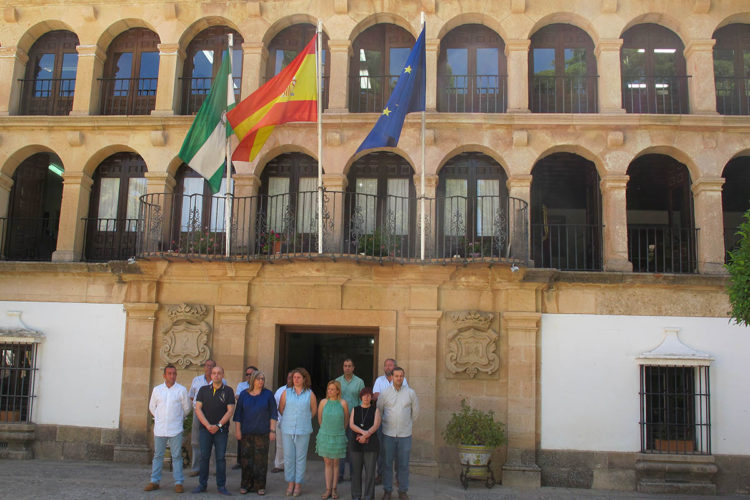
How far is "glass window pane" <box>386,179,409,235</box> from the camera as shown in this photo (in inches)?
563

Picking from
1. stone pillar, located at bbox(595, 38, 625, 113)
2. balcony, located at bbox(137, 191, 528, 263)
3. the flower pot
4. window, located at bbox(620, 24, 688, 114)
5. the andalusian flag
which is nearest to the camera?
the flower pot

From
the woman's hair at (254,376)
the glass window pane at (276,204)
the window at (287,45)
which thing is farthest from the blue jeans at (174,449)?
the window at (287,45)

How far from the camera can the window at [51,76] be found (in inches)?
619

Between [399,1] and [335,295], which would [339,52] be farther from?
[335,295]

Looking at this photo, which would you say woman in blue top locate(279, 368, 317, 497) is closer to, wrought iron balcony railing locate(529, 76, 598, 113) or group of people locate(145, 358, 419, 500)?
group of people locate(145, 358, 419, 500)

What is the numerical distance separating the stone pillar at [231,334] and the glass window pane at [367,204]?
272cm

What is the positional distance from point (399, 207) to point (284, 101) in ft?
10.9

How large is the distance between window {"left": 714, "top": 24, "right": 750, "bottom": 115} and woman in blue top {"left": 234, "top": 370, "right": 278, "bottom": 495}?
10.8m

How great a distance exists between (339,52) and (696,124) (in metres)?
7.22

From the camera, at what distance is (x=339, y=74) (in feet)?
48.0

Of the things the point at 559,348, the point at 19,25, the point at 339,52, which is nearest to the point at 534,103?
the point at 339,52

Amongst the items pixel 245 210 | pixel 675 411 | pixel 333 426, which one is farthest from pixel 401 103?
pixel 675 411

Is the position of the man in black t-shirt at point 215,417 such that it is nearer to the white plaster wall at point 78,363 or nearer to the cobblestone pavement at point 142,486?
the cobblestone pavement at point 142,486

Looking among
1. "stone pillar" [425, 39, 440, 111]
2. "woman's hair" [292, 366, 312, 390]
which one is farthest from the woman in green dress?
"stone pillar" [425, 39, 440, 111]
